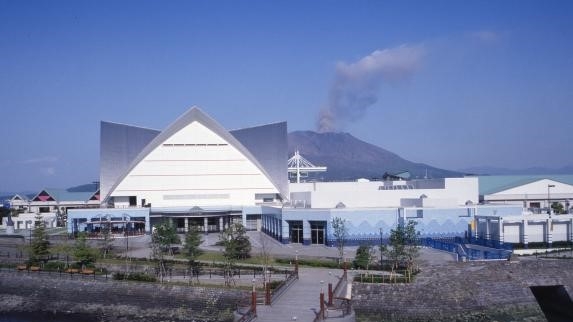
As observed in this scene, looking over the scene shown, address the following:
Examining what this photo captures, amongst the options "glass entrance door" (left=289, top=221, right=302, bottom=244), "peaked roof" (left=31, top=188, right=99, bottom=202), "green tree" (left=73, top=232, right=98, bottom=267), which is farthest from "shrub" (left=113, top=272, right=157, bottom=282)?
"peaked roof" (left=31, top=188, right=99, bottom=202)

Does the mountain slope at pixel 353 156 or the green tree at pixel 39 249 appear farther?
the mountain slope at pixel 353 156

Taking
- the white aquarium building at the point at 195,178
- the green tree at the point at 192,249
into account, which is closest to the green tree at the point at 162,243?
the green tree at the point at 192,249

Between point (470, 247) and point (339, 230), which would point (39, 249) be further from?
point (470, 247)

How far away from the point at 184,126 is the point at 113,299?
22.5 metres

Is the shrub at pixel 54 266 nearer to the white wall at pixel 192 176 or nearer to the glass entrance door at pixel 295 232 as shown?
the glass entrance door at pixel 295 232

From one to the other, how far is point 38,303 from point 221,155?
21.0 meters

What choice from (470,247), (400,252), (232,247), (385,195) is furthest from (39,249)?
(470,247)

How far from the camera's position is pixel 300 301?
1752 centimetres

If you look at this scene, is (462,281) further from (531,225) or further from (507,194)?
(507,194)

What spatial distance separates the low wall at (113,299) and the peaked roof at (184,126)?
17.7 metres

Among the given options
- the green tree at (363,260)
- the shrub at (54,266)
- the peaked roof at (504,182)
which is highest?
the peaked roof at (504,182)

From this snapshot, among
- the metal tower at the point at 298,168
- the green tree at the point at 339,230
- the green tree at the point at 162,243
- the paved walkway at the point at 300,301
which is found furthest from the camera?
the metal tower at the point at 298,168

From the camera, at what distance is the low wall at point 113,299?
20.5 meters

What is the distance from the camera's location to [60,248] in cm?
3088
